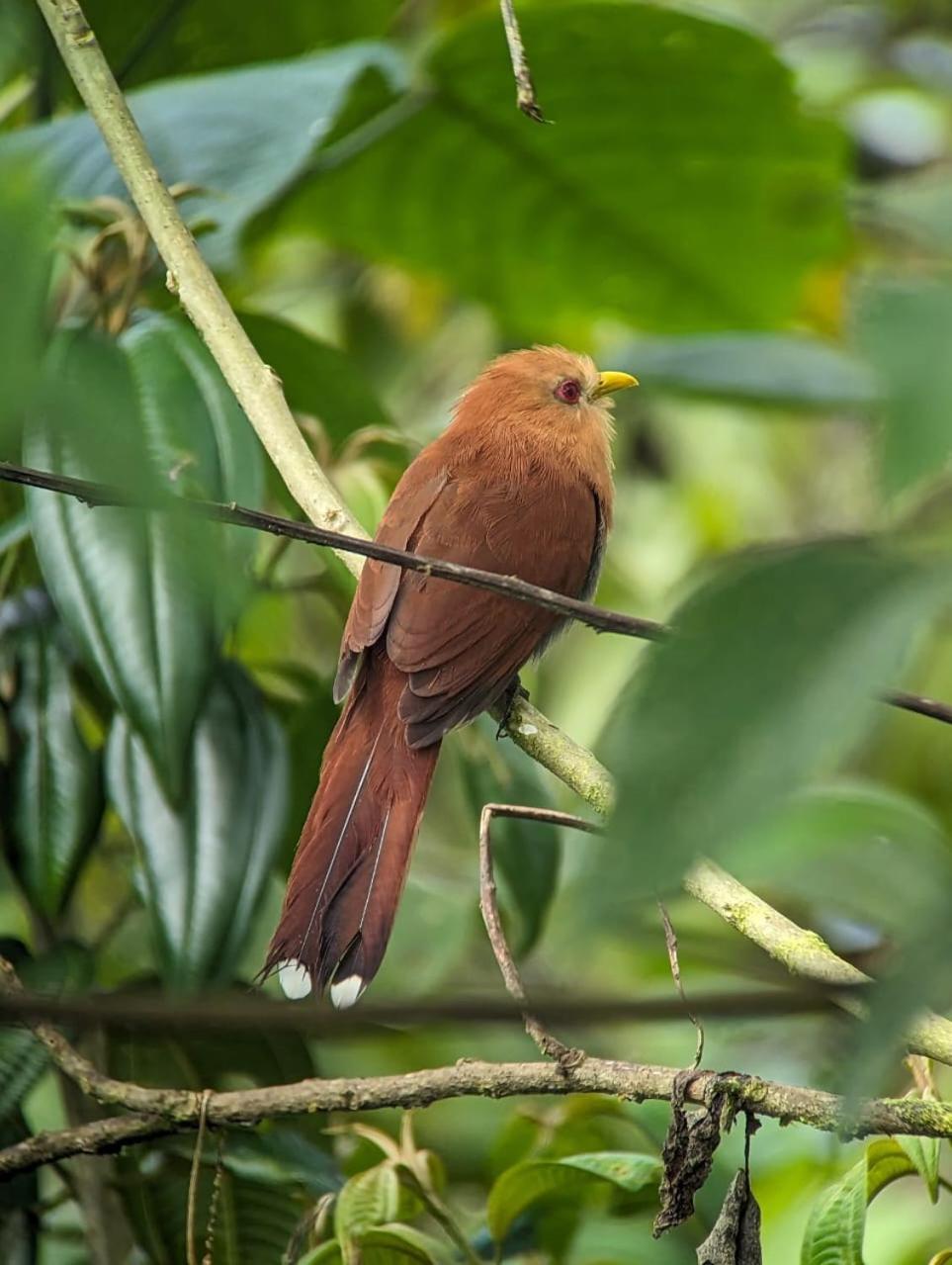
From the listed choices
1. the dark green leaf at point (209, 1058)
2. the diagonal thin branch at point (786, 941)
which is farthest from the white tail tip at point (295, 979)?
the diagonal thin branch at point (786, 941)

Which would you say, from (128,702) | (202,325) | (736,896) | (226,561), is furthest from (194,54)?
(226,561)

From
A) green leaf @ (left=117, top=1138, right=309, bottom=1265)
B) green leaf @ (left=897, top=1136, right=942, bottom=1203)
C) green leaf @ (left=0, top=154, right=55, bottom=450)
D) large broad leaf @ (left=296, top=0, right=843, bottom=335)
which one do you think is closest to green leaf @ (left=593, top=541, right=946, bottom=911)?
green leaf @ (left=0, top=154, right=55, bottom=450)

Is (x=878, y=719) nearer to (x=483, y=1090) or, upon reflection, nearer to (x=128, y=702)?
(x=483, y=1090)

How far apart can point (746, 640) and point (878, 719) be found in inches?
2.4

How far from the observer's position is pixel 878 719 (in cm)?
59

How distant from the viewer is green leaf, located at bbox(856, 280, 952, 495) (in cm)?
51

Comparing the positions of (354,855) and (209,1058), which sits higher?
(354,855)

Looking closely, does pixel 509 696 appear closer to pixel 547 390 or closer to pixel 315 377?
pixel 315 377

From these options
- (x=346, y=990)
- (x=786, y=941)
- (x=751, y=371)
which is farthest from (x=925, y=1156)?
(x=751, y=371)

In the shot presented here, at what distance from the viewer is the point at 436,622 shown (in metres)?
2.34

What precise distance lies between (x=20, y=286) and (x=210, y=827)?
150 cm

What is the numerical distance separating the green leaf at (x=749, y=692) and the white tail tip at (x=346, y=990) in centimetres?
117

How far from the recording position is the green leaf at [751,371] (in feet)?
10.3

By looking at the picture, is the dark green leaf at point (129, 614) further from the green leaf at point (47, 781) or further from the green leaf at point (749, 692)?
the green leaf at point (749, 692)
